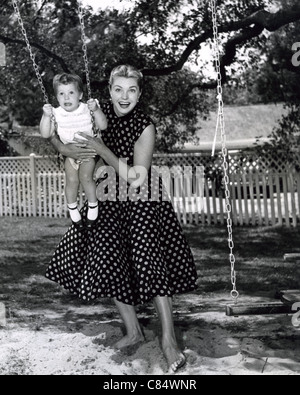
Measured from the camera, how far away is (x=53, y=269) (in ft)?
13.9

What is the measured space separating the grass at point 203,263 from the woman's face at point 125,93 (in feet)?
7.81

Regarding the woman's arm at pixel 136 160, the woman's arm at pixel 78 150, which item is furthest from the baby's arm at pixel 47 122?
the woman's arm at pixel 136 160

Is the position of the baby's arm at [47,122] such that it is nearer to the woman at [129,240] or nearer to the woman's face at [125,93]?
the woman at [129,240]

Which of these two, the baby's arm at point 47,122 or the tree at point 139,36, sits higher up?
the tree at point 139,36

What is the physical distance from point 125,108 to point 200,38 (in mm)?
6697

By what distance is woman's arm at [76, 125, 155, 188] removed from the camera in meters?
3.90

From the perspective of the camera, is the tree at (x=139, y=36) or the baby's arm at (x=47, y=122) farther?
the tree at (x=139, y=36)

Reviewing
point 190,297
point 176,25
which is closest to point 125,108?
point 190,297

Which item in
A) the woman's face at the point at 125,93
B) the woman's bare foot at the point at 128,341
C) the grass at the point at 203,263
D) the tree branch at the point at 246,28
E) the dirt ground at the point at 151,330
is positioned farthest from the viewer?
the tree branch at the point at 246,28

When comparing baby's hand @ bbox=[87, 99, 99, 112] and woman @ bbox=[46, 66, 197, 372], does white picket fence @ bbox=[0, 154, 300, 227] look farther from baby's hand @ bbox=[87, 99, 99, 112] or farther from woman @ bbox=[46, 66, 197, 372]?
baby's hand @ bbox=[87, 99, 99, 112]

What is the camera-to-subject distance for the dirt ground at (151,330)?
382cm

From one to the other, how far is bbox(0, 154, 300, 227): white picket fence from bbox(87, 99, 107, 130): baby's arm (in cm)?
784

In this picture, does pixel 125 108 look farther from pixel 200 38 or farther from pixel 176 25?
pixel 176 25

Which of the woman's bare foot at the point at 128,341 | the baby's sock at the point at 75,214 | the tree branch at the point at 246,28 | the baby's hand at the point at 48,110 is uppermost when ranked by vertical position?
the tree branch at the point at 246,28
